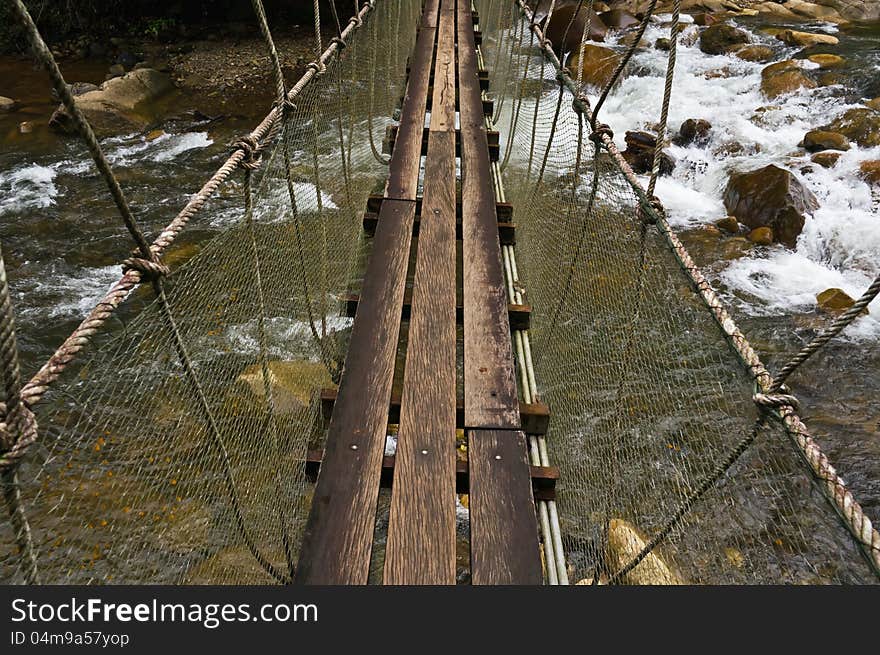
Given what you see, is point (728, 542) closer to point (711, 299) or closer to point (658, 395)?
point (658, 395)

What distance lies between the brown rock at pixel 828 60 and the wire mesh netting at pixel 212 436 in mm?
5058

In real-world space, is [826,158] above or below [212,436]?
below

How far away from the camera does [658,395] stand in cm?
270

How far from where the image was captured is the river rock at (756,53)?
20.5ft

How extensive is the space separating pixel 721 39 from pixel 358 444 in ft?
23.7

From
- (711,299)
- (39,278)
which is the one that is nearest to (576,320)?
(711,299)

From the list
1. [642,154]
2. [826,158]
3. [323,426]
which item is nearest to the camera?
[323,426]

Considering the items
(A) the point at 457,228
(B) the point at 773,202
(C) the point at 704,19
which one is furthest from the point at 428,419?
(C) the point at 704,19

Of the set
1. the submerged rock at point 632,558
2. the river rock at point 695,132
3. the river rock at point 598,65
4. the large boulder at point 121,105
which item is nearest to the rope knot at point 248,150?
the submerged rock at point 632,558

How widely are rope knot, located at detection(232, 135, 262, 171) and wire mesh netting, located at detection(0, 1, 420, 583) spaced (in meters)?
0.09

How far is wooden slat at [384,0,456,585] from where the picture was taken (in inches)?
45.5

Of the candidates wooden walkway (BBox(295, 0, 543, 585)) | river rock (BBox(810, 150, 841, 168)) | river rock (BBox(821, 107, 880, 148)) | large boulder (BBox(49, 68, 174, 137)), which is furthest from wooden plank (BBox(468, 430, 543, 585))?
large boulder (BBox(49, 68, 174, 137))

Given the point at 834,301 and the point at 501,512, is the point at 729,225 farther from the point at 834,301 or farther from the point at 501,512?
the point at 501,512

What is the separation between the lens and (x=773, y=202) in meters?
→ 3.97
